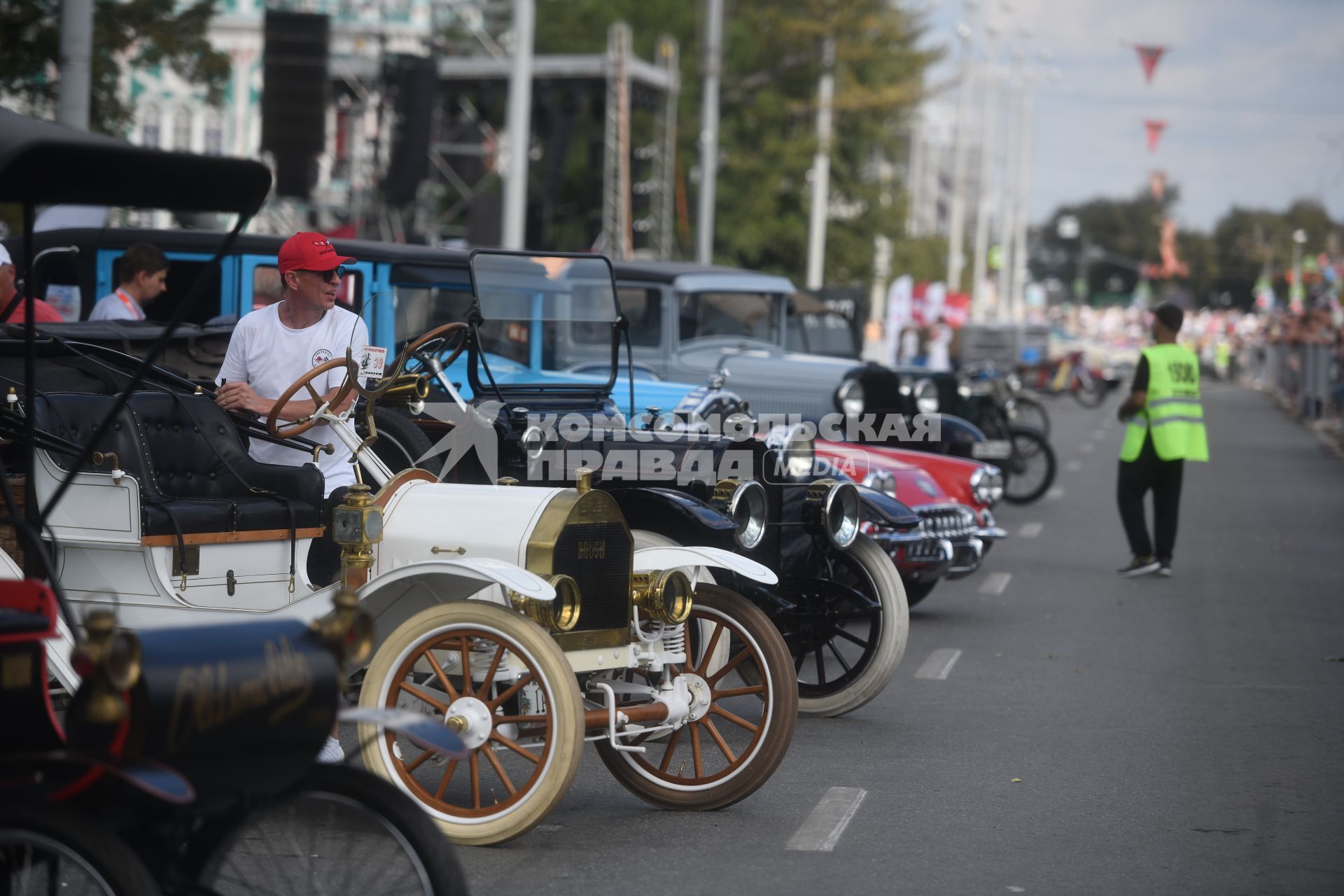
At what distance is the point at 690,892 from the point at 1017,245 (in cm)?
8159

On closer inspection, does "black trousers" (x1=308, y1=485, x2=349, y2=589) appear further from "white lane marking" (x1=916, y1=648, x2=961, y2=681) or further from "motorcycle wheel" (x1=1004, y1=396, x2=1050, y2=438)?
"motorcycle wheel" (x1=1004, y1=396, x2=1050, y2=438)

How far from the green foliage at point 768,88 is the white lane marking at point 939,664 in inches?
1088

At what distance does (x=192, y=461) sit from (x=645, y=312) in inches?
314

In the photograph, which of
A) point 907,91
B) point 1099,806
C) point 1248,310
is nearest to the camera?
point 1099,806

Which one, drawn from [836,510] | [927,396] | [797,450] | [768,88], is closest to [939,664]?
[797,450]

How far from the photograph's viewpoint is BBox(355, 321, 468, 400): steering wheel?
5.85m

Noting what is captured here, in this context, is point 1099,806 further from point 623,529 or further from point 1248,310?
point 1248,310

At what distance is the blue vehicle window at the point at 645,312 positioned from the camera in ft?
45.3

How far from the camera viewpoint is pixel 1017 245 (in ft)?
275

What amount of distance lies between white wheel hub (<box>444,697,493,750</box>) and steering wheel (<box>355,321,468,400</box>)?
46.2 inches

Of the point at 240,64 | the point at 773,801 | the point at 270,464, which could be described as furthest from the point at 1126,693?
the point at 240,64

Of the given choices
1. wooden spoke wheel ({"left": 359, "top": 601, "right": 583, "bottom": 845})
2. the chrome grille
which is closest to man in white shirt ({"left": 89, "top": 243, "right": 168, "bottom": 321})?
the chrome grille

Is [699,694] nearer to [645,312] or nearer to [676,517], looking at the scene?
[676,517]

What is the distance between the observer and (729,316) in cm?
1465
